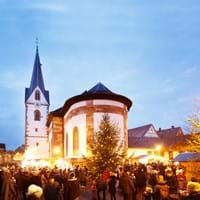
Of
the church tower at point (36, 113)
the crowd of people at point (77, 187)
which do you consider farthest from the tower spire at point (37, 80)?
the crowd of people at point (77, 187)

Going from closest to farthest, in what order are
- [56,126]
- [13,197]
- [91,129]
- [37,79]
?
1. [13,197]
2. [91,129]
3. [56,126]
4. [37,79]

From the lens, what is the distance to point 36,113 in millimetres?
86812

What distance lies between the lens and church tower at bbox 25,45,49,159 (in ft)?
270

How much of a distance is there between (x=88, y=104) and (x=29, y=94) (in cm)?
4747

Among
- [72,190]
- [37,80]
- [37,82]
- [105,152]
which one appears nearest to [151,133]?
[37,82]

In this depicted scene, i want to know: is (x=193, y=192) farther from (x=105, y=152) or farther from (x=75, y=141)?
(x=75, y=141)

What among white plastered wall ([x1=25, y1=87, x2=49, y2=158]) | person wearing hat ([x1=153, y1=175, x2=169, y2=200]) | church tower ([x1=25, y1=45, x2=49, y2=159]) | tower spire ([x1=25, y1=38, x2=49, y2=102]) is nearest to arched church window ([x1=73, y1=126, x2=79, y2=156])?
person wearing hat ([x1=153, y1=175, x2=169, y2=200])

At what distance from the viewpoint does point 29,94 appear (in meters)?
87.6

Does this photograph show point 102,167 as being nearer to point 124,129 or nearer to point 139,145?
point 124,129

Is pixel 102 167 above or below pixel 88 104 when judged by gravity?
below

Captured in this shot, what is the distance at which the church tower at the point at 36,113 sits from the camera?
8244 cm

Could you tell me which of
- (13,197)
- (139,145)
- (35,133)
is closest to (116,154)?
(13,197)

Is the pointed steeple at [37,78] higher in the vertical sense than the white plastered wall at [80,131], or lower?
higher

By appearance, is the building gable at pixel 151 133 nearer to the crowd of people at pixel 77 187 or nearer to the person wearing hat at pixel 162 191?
the crowd of people at pixel 77 187
